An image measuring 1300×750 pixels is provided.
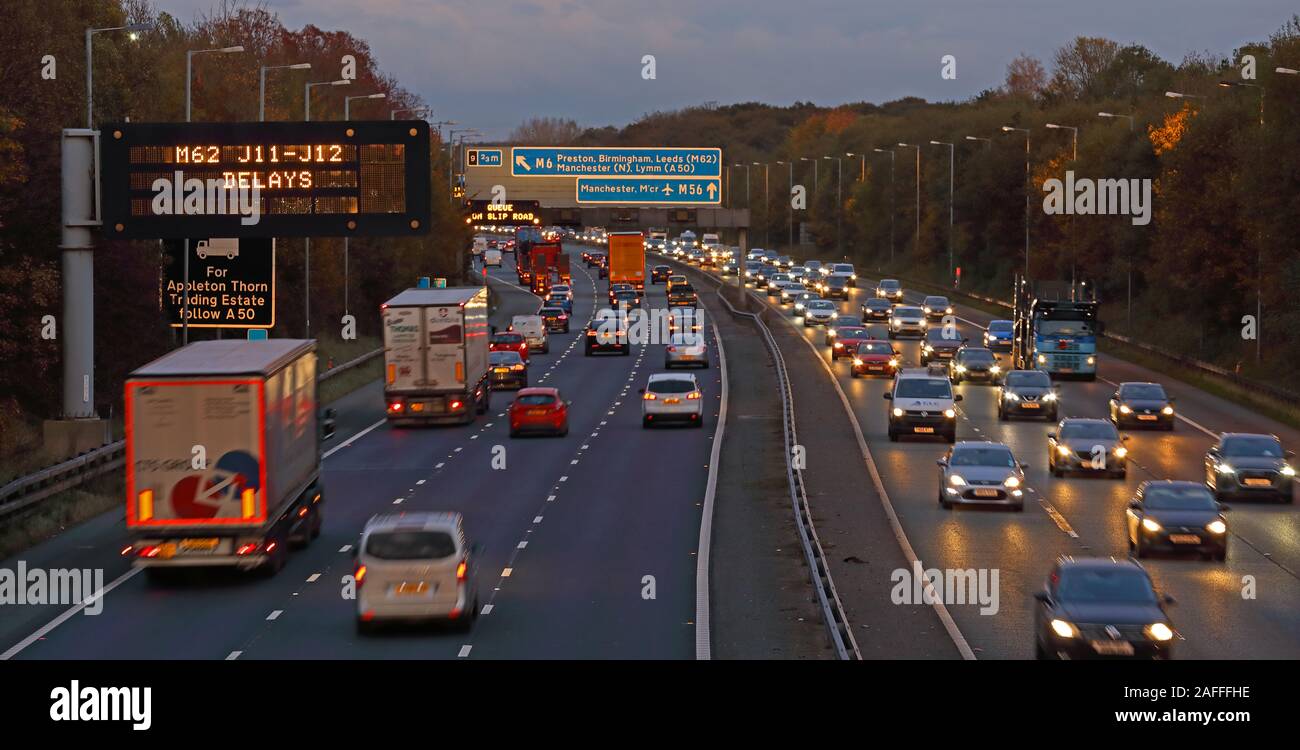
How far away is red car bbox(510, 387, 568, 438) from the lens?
1918 inches

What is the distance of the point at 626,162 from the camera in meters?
81.6

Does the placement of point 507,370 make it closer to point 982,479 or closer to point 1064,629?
point 982,479

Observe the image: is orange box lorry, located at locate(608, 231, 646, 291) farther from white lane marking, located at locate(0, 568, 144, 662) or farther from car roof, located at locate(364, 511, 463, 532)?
car roof, located at locate(364, 511, 463, 532)

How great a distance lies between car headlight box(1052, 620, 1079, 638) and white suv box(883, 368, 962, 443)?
1073 inches

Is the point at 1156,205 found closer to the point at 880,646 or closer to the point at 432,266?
the point at 432,266

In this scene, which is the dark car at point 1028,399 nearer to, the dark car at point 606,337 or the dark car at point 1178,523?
the dark car at point 1178,523

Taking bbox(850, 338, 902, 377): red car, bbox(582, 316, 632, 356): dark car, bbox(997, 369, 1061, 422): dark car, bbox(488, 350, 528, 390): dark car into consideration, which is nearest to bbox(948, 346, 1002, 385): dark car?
bbox(850, 338, 902, 377): red car

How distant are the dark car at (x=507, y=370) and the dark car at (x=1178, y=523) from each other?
37.1 metres

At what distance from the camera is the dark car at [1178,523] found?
29500 mm

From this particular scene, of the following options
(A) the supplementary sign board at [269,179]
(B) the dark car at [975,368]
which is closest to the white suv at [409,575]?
(A) the supplementary sign board at [269,179]

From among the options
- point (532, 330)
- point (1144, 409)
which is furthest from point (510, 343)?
point (1144, 409)

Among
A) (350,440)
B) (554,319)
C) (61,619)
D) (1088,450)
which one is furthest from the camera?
(554,319)

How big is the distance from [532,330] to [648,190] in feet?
29.0
